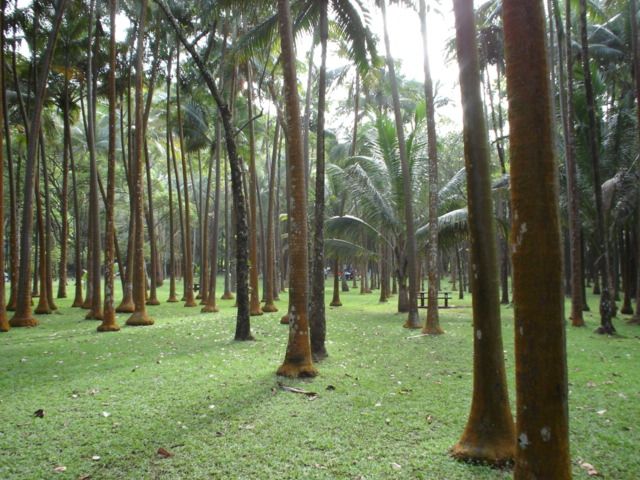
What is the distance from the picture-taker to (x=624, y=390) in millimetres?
6141

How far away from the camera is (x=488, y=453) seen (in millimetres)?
3891

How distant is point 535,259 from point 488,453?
1986mm

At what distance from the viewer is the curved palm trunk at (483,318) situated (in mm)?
3928

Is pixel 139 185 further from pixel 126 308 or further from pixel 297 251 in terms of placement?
pixel 297 251

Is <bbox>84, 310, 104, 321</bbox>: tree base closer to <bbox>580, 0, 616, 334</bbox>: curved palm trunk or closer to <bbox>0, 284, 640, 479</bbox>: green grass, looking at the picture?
<bbox>0, 284, 640, 479</bbox>: green grass

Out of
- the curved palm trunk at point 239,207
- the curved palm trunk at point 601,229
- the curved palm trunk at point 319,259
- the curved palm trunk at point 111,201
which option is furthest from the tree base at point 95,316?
the curved palm trunk at point 601,229

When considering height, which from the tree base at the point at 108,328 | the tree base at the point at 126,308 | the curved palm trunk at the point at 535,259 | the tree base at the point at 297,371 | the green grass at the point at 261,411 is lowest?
the green grass at the point at 261,411

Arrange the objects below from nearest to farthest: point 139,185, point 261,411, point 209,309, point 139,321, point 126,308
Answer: point 261,411
point 139,185
point 139,321
point 126,308
point 209,309

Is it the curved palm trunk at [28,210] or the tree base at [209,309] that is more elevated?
the curved palm trunk at [28,210]

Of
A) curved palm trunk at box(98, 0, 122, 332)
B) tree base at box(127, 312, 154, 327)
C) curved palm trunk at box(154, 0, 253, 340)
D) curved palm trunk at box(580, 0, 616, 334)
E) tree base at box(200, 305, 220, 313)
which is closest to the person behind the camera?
curved palm trunk at box(154, 0, 253, 340)

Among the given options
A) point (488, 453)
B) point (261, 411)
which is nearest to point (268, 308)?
point (261, 411)

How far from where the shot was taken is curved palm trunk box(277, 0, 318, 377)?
7.04 meters

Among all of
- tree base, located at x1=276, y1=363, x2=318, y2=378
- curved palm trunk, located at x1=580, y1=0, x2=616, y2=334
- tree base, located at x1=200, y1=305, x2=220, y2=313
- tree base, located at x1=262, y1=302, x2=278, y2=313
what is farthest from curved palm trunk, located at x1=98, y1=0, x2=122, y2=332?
curved palm trunk, located at x1=580, y1=0, x2=616, y2=334

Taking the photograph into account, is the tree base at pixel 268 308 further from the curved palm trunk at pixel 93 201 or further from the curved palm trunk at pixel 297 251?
the curved palm trunk at pixel 297 251
